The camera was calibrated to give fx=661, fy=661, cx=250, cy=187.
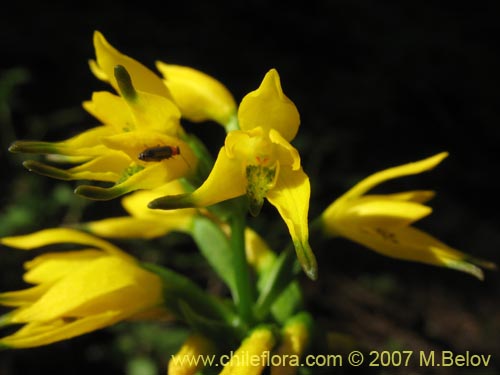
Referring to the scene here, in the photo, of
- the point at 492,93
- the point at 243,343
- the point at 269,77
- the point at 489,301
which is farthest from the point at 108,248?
the point at 492,93

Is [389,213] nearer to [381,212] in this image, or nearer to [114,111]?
[381,212]

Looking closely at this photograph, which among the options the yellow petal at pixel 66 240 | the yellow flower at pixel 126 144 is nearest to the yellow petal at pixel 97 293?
the yellow petal at pixel 66 240

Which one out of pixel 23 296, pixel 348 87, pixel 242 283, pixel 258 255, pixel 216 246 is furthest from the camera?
pixel 348 87

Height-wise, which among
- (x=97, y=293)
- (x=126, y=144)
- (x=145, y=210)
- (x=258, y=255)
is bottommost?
(x=258, y=255)

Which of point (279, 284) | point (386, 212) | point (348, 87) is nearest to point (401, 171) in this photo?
point (386, 212)

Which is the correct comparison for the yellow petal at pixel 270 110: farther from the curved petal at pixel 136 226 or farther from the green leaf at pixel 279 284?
the curved petal at pixel 136 226

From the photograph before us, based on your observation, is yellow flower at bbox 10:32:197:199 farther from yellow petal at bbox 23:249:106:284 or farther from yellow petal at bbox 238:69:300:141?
yellow petal at bbox 23:249:106:284

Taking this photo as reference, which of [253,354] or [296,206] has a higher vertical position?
[296,206]
